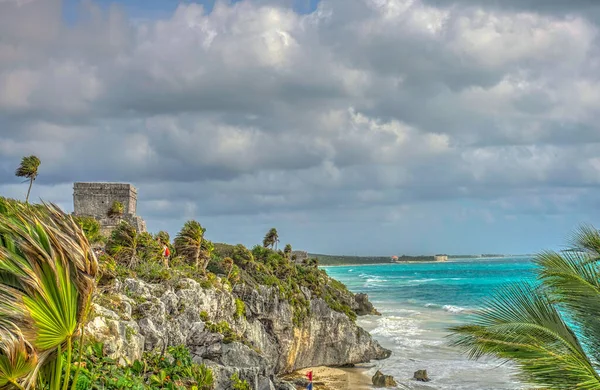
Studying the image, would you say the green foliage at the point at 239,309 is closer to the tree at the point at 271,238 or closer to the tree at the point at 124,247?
the tree at the point at 124,247

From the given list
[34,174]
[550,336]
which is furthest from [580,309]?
[34,174]

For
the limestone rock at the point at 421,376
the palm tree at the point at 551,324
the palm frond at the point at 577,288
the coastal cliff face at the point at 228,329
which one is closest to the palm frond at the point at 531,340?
the palm tree at the point at 551,324

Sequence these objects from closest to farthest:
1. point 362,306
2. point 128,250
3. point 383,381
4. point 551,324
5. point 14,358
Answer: point 14,358 < point 551,324 < point 128,250 < point 383,381 < point 362,306

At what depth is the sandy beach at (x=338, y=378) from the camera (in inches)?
1152

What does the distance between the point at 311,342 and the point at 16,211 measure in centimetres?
3050

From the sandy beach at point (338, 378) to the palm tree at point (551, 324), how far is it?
22887 mm

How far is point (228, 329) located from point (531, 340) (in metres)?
15.7

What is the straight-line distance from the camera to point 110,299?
1432cm

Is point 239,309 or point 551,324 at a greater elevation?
point 551,324

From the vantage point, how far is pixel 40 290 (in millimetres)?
5184

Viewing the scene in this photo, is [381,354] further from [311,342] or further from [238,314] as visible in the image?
[238,314]

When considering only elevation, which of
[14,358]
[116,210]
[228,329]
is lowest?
[228,329]

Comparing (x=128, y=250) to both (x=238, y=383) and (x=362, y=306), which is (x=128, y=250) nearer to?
(x=238, y=383)

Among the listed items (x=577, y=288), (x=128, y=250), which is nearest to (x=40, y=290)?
(x=577, y=288)
